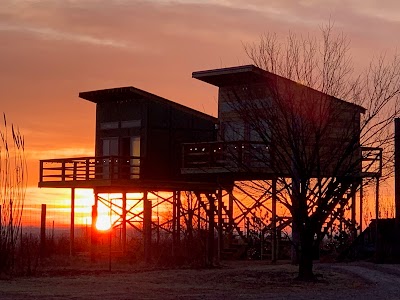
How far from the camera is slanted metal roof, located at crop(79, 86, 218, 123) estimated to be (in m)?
41.8

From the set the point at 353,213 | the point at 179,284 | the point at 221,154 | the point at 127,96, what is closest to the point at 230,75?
the point at 221,154

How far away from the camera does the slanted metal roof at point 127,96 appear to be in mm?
41844

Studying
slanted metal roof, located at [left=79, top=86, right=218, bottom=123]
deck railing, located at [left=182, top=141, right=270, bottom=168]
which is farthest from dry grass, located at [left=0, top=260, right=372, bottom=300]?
slanted metal roof, located at [left=79, top=86, right=218, bottom=123]

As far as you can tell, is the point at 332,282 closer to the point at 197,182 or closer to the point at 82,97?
the point at 197,182

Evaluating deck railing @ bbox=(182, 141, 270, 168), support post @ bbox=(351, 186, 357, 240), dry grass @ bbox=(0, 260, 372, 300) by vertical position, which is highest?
deck railing @ bbox=(182, 141, 270, 168)

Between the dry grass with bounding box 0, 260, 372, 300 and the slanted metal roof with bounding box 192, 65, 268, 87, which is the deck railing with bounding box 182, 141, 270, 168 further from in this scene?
the dry grass with bounding box 0, 260, 372, 300

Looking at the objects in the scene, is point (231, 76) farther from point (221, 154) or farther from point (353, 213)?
point (353, 213)

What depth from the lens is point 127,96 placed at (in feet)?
140

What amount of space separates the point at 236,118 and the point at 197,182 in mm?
4191

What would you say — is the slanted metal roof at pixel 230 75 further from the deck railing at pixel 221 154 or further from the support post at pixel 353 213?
the support post at pixel 353 213

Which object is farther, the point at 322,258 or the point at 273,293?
the point at 322,258

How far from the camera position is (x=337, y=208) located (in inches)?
1670

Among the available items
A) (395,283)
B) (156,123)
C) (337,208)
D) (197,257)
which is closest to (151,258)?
(197,257)

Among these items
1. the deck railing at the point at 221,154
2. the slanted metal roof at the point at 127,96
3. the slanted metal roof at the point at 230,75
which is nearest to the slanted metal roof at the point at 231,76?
the slanted metal roof at the point at 230,75
